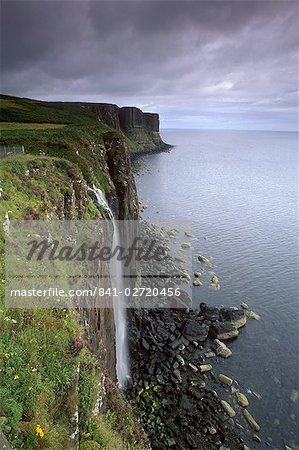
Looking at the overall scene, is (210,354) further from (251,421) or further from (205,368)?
(251,421)

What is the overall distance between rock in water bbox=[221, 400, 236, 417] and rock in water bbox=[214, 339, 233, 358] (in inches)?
227

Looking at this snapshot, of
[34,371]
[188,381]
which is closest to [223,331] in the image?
[188,381]

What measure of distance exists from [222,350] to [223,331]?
2.58 metres

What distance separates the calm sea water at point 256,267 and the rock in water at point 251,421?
526mm

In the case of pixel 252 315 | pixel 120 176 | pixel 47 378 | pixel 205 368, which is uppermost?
pixel 120 176

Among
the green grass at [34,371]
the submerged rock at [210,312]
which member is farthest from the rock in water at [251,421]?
the green grass at [34,371]

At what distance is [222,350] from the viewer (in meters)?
32.0

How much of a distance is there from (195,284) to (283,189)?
78.7 metres

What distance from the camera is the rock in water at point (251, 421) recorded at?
80.7 feet

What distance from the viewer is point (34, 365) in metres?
10.2

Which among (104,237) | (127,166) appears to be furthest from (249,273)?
(104,237)

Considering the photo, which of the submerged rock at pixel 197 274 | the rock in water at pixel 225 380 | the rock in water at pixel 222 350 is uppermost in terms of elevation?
the submerged rock at pixel 197 274

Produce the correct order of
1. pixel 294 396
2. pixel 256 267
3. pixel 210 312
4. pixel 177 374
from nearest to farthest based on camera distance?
pixel 294 396
pixel 177 374
pixel 210 312
pixel 256 267

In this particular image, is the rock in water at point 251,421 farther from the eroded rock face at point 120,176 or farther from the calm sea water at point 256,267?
the eroded rock face at point 120,176
